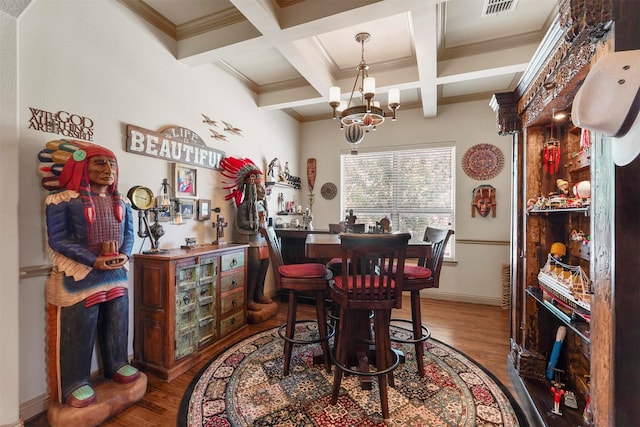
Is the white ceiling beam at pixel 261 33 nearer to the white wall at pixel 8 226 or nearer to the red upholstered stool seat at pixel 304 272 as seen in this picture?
the white wall at pixel 8 226

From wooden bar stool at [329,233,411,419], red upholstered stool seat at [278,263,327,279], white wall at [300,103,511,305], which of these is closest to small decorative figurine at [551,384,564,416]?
wooden bar stool at [329,233,411,419]

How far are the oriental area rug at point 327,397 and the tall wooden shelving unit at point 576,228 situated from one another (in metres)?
0.28

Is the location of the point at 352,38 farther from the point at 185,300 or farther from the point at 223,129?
the point at 185,300

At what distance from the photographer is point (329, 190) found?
470 cm

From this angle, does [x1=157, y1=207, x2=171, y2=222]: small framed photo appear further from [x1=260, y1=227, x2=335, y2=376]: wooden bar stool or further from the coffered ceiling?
the coffered ceiling

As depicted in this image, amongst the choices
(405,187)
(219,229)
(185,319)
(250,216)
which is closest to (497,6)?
(405,187)

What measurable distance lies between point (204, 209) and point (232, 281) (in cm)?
81

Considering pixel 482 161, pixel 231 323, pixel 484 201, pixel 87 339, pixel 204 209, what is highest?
pixel 482 161

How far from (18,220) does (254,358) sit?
1.82 m

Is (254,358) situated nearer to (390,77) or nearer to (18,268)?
(18,268)

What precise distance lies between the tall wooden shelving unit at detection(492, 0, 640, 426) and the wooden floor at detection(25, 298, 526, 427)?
0.38 metres

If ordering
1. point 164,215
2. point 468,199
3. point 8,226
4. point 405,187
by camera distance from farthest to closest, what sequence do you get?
1. point 405,187
2. point 468,199
3. point 164,215
4. point 8,226

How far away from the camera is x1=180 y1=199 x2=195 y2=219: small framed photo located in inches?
104

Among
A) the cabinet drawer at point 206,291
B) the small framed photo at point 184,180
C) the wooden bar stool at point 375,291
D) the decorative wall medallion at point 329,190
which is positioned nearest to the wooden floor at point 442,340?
the cabinet drawer at point 206,291
